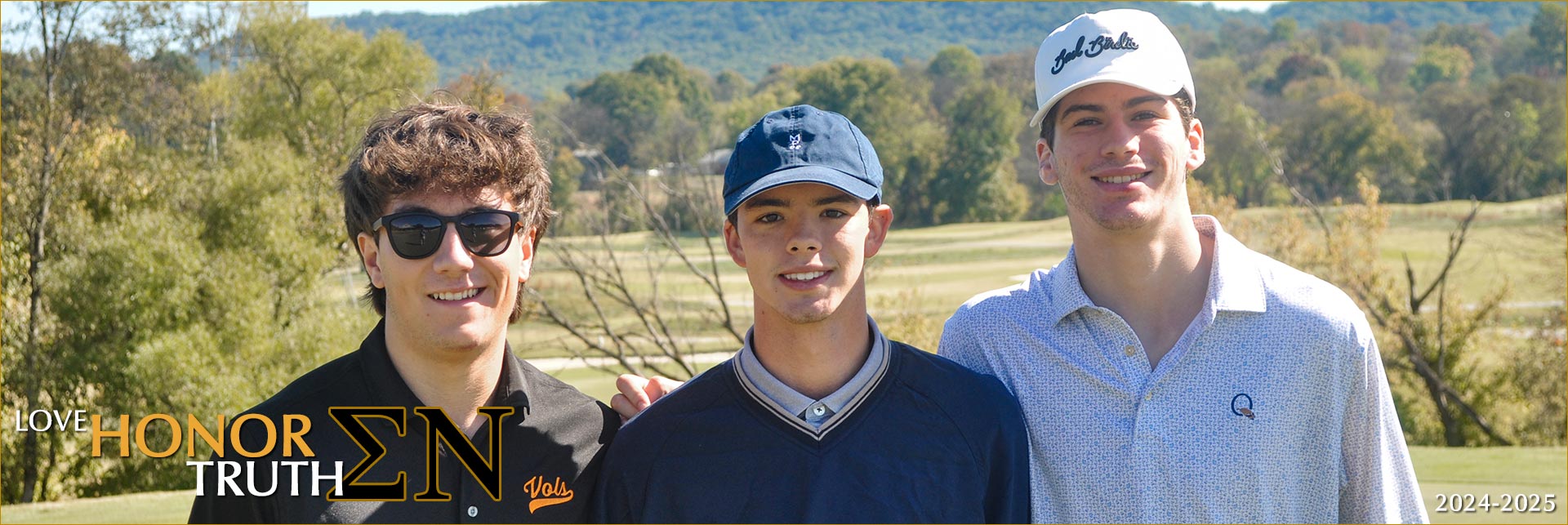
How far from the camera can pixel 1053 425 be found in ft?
10.1

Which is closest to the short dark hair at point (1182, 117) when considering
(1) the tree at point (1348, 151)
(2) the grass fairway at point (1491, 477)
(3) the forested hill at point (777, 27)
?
(2) the grass fairway at point (1491, 477)

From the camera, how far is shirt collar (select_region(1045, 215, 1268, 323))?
3.07m

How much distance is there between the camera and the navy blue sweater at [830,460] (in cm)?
280

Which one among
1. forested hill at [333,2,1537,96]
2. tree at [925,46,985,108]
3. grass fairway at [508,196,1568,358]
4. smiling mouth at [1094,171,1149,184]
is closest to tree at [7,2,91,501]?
grass fairway at [508,196,1568,358]

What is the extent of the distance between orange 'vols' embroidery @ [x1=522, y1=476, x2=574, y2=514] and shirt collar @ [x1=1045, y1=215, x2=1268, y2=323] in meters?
1.21

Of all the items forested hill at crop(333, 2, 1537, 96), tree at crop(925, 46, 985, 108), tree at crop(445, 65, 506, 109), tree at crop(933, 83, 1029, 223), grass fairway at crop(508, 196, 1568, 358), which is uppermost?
forested hill at crop(333, 2, 1537, 96)

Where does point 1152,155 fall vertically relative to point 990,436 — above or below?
above

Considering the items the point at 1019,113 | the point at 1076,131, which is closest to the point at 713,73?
the point at 1019,113

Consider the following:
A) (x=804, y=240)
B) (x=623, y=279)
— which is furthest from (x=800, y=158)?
(x=623, y=279)

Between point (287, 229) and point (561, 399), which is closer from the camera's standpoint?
point (561, 399)

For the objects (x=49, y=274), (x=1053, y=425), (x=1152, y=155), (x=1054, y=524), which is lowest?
(x=49, y=274)

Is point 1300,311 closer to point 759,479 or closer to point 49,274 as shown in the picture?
point 759,479

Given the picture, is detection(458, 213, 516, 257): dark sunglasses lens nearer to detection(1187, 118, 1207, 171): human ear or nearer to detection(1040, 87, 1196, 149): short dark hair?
detection(1040, 87, 1196, 149): short dark hair

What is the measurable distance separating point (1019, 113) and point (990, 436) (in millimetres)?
61646
